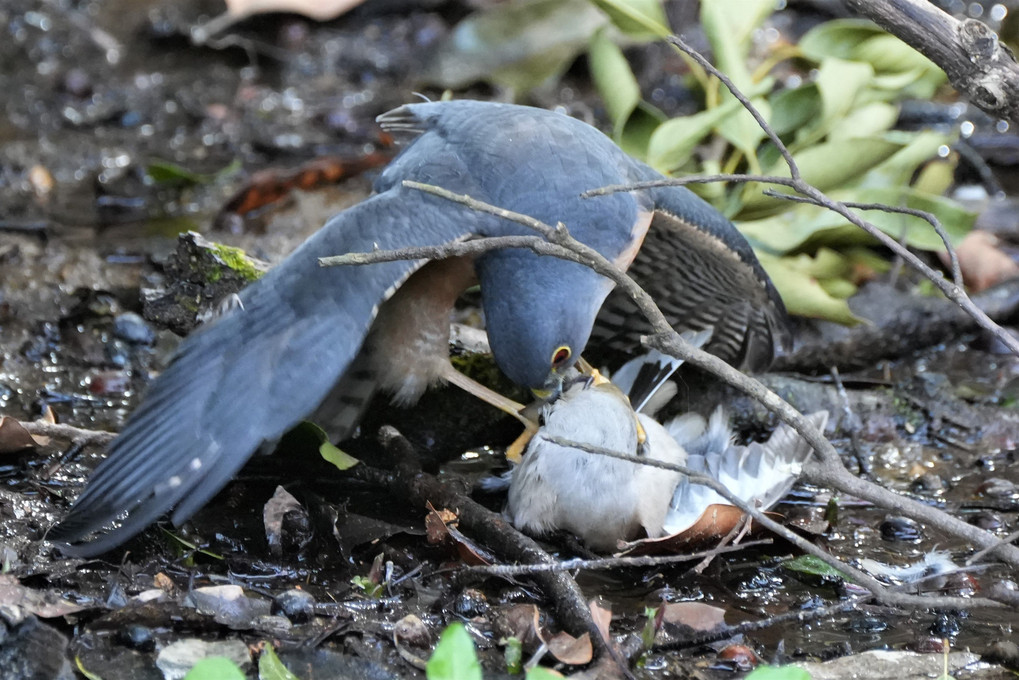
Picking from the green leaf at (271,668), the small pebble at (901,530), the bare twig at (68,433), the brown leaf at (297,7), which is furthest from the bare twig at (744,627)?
the brown leaf at (297,7)

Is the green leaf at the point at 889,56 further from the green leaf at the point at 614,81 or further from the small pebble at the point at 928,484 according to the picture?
the small pebble at the point at 928,484

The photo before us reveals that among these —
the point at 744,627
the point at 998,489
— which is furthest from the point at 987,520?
the point at 744,627

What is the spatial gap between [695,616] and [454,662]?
992mm

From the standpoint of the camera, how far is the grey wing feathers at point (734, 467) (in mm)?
3529

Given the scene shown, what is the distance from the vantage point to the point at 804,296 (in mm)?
4871

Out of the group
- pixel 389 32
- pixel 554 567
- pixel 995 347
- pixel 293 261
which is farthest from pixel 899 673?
pixel 389 32

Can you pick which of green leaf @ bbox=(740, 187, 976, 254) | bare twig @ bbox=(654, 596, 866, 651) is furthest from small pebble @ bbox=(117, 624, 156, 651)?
green leaf @ bbox=(740, 187, 976, 254)

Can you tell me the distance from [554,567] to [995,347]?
10.4 feet

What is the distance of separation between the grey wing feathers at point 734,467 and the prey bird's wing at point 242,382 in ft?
3.71

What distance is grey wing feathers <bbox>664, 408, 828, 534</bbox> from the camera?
3529 mm

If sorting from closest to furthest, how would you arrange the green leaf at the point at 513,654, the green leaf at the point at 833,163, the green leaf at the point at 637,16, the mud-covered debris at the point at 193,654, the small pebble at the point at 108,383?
the mud-covered debris at the point at 193,654
the green leaf at the point at 513,654
the small pebble at the point at 108,383
the green leaf at the point at 833,163
the green leaf at the point at 637,16

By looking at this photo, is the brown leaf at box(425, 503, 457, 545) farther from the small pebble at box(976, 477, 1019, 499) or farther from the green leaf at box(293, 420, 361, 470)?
the small pebble at box(976, 477, 1019, 499)

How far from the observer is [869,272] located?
542 cm

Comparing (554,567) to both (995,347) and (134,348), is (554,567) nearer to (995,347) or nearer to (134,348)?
(134,348)
